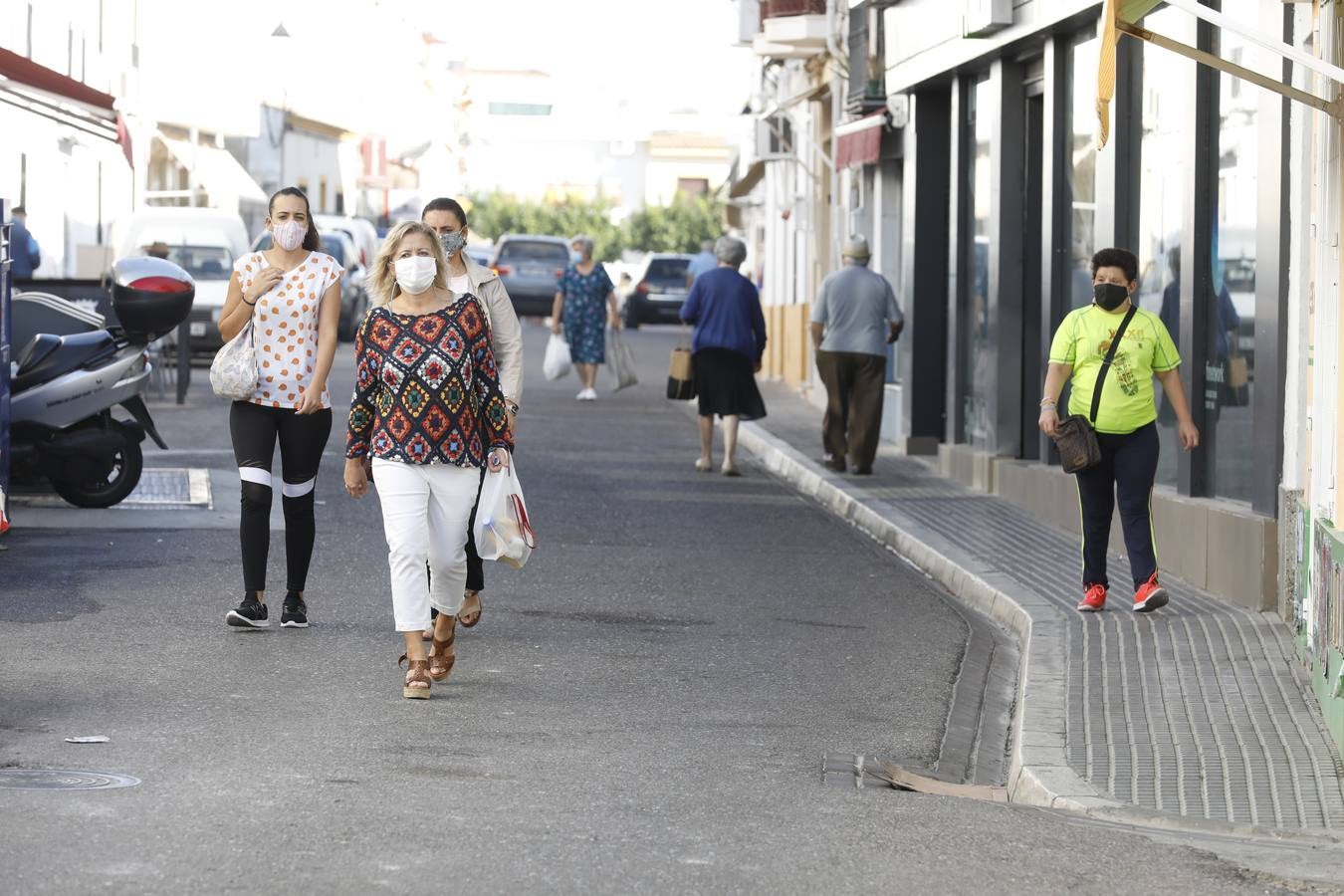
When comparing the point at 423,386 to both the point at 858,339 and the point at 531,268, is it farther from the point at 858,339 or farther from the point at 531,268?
the point at 531,268

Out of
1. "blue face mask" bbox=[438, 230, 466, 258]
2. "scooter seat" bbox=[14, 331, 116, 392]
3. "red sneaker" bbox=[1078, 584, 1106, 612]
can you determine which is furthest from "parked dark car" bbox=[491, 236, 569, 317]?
"blue face mask" bbox=[438, 230, 466, 258]

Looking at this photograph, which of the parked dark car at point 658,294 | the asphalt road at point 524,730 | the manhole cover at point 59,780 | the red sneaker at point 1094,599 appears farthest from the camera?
the parked dark car at point 658,294

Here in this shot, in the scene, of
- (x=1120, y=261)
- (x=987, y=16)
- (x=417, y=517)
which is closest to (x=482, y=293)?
(x=417, y=517)

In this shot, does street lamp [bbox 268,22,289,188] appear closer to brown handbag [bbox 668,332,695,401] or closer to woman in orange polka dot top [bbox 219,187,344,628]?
brown handbag [bbox 668,332,695,401]

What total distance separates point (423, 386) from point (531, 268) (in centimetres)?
4431

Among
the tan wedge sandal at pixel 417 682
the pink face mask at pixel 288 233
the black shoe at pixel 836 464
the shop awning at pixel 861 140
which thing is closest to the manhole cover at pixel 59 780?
the tan wedge sandal at pixel 417 682

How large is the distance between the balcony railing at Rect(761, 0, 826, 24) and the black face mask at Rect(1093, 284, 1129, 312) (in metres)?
16.0

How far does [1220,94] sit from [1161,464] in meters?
2.08

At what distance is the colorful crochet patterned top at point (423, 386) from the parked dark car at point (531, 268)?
42712 millimetres

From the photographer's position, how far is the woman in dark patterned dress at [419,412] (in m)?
8.09

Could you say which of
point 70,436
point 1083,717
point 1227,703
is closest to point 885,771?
point 1083,717

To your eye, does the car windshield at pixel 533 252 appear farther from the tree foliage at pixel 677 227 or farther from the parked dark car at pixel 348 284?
the tree foliage at pixel 677 227

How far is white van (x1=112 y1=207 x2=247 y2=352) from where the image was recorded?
32.3m

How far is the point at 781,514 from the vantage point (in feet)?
49.8
